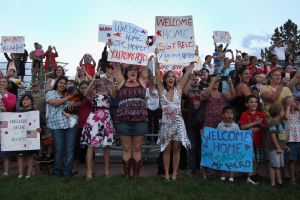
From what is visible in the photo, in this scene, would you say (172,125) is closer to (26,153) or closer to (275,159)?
(275,159)

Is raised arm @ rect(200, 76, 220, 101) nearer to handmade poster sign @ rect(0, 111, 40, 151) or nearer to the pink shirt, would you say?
handmade poster sign @ rect(0, 111, 40, 151)

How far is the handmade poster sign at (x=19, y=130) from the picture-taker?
7.57m

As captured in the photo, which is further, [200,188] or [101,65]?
[101,65]

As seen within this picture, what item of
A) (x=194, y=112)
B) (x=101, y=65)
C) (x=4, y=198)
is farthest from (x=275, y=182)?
(x=101, y=65)

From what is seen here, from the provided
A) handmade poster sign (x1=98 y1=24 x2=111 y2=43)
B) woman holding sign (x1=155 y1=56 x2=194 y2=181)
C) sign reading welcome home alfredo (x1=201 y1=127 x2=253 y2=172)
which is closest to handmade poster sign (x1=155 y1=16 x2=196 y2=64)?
woman holding sign (x1=155 y1=56 x2=194 y2=181)

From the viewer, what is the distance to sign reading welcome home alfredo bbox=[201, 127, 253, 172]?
6.99 meters

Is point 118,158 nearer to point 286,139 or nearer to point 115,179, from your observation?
point 115,179

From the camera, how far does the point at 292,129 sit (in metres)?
7.29

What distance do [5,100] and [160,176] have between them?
3.71 m

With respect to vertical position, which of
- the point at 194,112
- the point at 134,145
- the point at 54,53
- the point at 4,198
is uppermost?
the point at 54,53

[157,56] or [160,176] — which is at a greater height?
[157,56]

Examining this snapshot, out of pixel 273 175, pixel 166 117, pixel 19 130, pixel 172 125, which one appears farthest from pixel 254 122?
pixel 19 130

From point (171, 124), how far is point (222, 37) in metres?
7.95

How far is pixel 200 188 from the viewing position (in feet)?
21.0
